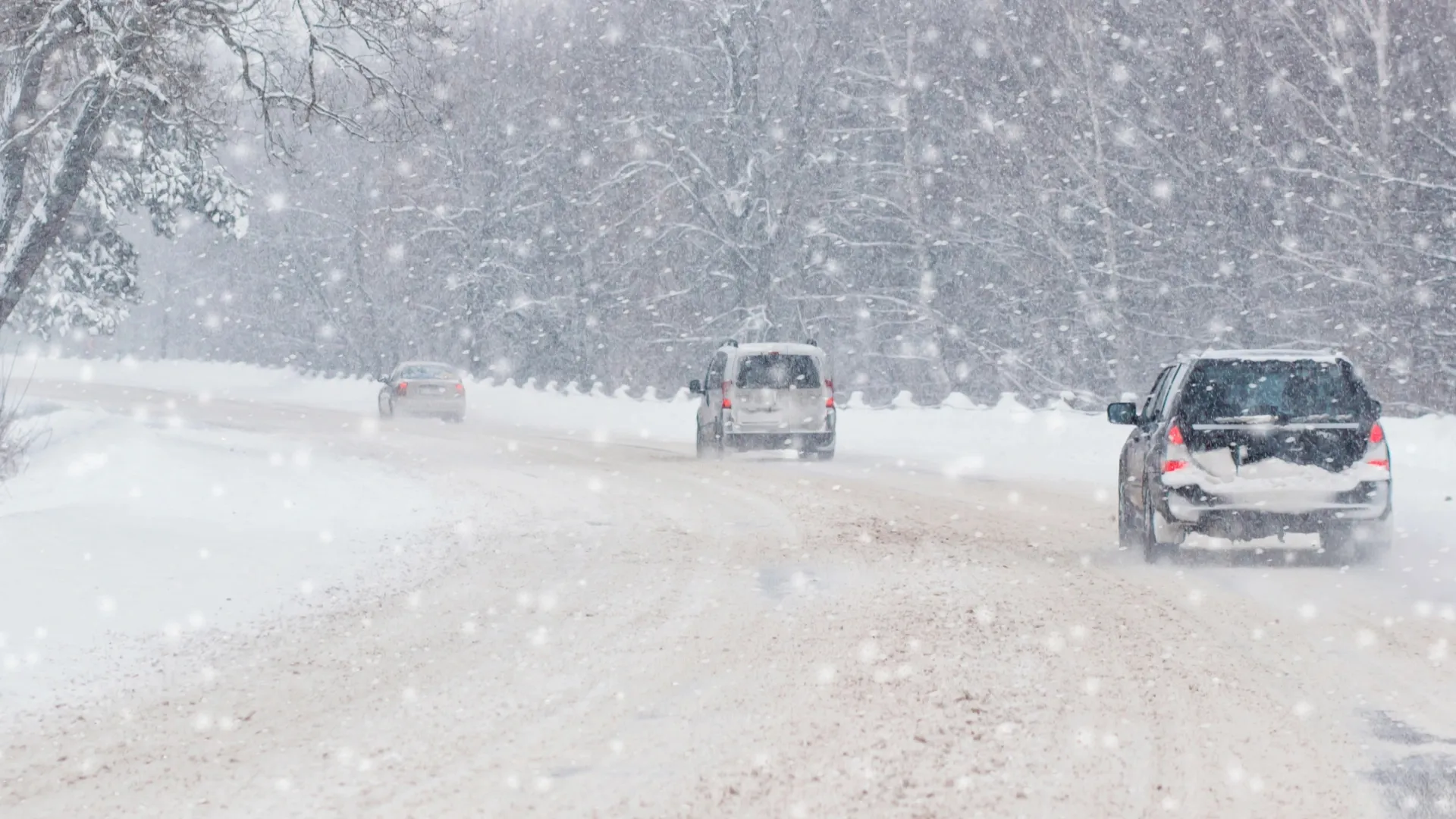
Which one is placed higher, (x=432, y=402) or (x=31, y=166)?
(x=31, y=166)

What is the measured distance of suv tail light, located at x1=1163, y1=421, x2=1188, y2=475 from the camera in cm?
1270

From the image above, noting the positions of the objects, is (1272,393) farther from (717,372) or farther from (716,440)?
(717,372)

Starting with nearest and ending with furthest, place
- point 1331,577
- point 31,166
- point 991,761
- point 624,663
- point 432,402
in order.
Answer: point 991,761, point 624,663, point 1331,577, point 31,166, point 432,402

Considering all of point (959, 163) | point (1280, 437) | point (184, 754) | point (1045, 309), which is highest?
point (959, 163)

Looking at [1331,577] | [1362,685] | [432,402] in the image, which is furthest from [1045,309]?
[1362,685]

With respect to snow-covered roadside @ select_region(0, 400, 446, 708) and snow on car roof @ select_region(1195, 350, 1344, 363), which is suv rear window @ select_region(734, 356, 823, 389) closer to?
snow-covered roadside @ select_region(0, 400, 446, 708)

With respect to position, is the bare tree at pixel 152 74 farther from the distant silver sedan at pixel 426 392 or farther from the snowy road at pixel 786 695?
the distant silver sedan at pixel 426 392

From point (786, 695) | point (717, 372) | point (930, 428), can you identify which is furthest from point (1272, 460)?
point (930, 428)

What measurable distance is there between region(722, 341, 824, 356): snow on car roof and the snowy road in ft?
35.9

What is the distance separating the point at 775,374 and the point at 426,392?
17135 millimetres

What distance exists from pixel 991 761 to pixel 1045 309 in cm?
3539

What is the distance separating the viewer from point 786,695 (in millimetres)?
7637

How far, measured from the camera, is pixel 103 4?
16312mm

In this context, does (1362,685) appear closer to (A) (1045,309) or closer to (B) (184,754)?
(B) (184,754)
